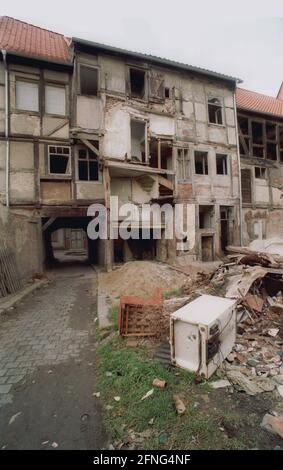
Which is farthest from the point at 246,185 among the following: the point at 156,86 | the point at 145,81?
the point at 145,81

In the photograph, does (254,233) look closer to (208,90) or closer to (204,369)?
(208,90)

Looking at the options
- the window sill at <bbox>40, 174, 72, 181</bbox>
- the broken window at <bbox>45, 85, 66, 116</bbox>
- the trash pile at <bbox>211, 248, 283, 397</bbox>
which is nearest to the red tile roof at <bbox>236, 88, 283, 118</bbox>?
the broken window at <bbox>45, 85, 66, 116</bbox>

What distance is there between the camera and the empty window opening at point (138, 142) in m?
12.0

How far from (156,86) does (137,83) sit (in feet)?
4.05

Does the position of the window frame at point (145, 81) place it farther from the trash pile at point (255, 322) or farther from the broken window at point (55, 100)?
the trash pile at point (255, 322)

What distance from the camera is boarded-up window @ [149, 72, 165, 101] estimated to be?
1223 centimetres

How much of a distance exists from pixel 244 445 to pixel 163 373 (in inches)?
51.9

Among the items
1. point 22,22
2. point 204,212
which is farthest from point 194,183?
point 22,22

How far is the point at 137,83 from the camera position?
12844 millimetres

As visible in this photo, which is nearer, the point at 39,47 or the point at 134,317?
the point at 134,317

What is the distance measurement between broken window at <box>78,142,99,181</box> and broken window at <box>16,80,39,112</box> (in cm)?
272

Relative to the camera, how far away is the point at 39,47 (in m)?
11.6

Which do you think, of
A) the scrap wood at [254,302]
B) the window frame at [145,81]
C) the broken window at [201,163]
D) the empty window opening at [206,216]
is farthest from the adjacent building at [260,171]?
the scrap wood at [254,302]

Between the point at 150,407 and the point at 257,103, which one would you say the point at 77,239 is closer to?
the point at 257,103
